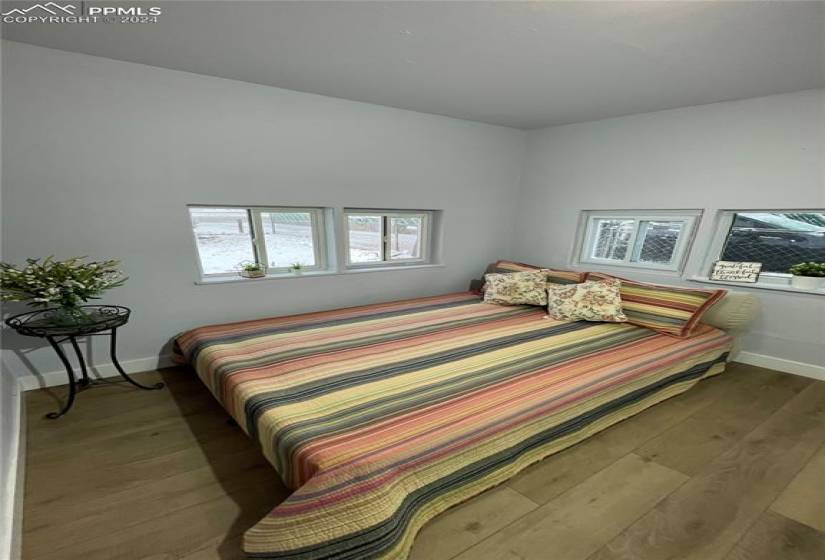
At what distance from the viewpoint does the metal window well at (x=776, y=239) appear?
8.04 ft

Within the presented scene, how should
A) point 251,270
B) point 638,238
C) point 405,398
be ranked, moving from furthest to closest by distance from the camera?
point 638,238 < point 251,270 < point 405,398

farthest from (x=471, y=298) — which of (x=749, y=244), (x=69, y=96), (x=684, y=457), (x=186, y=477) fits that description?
(x=69, y=96)

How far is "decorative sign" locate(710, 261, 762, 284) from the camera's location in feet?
8.46

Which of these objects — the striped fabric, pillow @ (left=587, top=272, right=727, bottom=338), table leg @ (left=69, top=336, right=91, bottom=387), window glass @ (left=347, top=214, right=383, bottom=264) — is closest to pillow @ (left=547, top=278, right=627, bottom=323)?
pillow @ (left=587, top=272, right=727, bottom=338)

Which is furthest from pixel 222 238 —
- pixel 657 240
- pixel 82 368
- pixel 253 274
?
pixel 657 240

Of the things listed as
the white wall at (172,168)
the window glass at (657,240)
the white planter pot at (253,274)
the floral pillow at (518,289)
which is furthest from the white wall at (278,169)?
the floral pillow at (518,289)

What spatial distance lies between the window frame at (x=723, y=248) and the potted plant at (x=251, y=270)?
3.40 metres

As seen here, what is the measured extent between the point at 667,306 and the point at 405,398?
7.06ft

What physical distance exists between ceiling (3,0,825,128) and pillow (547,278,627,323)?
137 cm

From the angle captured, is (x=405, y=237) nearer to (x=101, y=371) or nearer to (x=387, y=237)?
(x=387, y=237)

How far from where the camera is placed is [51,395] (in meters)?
2.03

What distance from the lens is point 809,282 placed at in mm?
2379

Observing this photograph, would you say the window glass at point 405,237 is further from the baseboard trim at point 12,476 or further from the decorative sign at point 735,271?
the baseboard trim at point 12,476

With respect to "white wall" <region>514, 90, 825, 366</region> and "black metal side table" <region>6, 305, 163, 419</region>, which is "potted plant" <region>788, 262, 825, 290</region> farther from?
"black metal side table" <region>6, 305, 163, 419</region>
